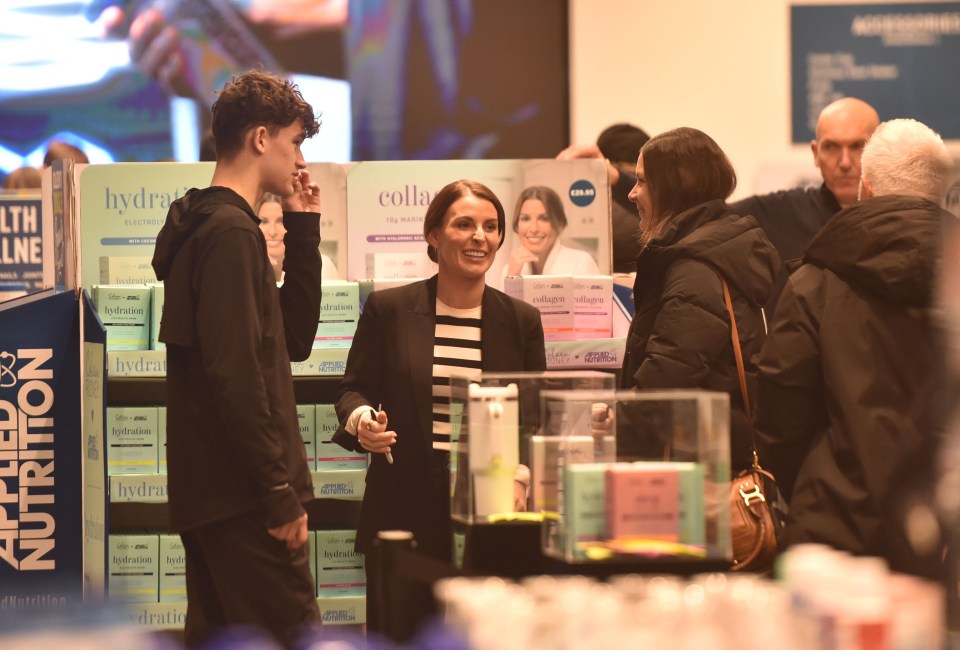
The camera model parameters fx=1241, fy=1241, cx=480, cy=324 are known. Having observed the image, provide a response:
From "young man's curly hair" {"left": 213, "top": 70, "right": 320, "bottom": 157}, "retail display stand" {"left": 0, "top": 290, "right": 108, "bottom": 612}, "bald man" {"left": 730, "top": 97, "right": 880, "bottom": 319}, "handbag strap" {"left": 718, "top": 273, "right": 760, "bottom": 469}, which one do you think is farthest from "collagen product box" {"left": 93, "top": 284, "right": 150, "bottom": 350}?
"bald man" {"left": 730, "top": 97, "right": 880, "bottom": 319}

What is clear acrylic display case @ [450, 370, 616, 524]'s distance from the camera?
227cm

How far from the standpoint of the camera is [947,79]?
23.5ft

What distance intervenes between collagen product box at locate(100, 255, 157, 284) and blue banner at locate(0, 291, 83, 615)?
0.59 meters

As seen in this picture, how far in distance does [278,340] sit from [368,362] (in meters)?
0.70

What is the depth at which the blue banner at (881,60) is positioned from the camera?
707cm

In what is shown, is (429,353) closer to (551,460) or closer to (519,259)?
(519,259)

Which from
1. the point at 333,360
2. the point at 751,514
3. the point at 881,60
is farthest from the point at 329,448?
the point at 881,60

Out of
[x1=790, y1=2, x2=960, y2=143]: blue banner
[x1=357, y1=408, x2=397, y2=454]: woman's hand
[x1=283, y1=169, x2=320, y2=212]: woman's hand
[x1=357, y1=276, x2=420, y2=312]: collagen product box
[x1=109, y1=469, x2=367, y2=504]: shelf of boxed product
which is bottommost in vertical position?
[x1=109, y1=469, x2=367, y2=504]: shelf of boxed product

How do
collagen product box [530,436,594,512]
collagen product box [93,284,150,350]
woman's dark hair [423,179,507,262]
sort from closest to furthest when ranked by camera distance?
collagen product box [530,436,594,512] → woman's dark hair [423,179,507,262] → collagen product box [93,284,150,350]

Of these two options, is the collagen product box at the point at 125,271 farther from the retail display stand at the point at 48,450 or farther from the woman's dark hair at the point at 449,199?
the woman's dark hair at the point at 449,199

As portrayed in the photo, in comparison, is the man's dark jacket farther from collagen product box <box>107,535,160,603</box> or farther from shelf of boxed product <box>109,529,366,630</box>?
collagen product box <box>107,535,160,603</box>

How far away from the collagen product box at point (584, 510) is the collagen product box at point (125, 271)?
241cm

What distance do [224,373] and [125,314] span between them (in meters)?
1.39

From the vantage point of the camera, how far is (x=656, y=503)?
203cm
